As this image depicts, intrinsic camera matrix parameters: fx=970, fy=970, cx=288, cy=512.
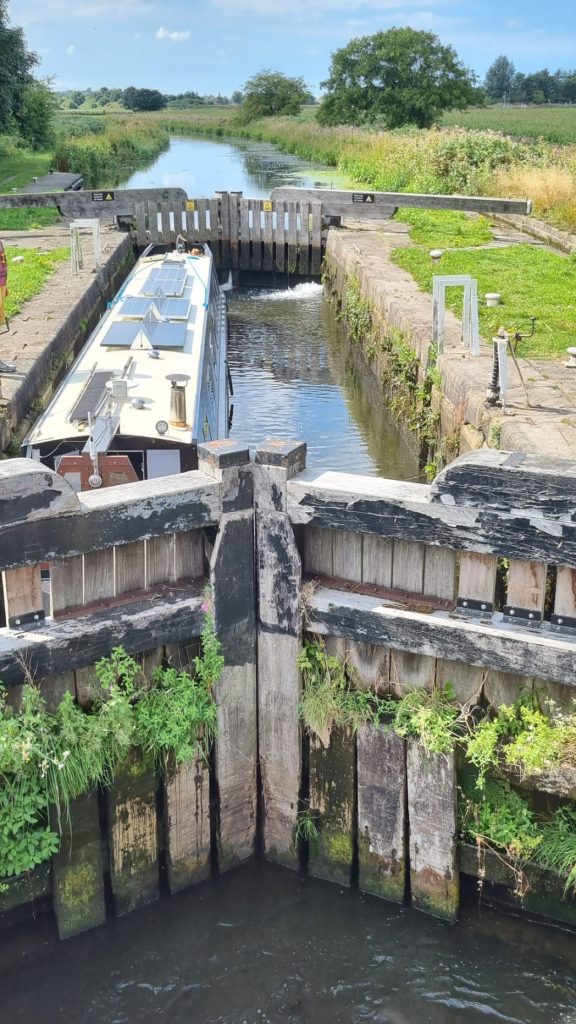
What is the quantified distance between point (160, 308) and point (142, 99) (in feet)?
558

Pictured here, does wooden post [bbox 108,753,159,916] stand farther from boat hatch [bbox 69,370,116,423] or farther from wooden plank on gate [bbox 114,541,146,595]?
boat hatch [bbox 69,370,116,423]

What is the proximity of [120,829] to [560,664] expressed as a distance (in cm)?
244

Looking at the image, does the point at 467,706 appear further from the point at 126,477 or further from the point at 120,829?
the point at 126,477

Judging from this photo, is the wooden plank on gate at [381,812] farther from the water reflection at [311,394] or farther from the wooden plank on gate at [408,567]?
the water reflection at [311,394]

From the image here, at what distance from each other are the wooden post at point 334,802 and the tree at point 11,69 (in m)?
40.2

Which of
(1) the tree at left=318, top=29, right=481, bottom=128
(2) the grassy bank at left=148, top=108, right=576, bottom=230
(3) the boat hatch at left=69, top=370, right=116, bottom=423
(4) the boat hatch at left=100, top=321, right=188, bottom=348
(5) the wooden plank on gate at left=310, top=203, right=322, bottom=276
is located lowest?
(3) the boat hatch at left=69, top=370, right=116, bottom=423

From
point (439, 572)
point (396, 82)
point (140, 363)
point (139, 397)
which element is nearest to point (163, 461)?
point (139, 397)

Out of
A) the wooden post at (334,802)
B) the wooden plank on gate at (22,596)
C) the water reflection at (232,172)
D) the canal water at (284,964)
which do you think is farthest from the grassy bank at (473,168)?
the wooden plank on gate at (22,596)

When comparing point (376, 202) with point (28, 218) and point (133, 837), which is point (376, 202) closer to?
point (28, 218)

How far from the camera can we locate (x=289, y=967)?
5113mm

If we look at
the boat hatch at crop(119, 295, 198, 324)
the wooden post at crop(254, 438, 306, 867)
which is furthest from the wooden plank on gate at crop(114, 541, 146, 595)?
the boat hatch at crop(119, 295, 198, 324)

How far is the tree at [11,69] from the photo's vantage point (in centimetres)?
3897

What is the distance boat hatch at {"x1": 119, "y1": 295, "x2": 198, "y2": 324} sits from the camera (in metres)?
12.2

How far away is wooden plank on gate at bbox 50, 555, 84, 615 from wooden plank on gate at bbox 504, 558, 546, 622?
2101 millimetres
